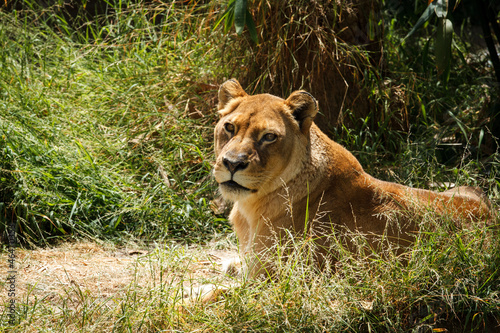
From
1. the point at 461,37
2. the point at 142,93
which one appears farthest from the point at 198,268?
the point at 461,37

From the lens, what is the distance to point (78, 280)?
4168 millimetres

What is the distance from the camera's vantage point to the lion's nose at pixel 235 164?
11.9 ft

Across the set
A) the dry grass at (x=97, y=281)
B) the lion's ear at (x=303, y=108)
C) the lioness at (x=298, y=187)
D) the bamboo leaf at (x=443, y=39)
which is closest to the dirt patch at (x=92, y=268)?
the dry grass at (x=97, y=281)

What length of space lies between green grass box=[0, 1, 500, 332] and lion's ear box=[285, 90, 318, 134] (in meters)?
0.85

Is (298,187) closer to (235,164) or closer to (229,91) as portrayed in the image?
(235,164)

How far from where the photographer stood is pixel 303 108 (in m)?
3.91

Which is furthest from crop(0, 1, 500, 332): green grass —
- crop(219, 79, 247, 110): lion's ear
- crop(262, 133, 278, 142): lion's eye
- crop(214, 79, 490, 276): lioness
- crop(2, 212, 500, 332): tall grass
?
crop(219, 79, 247, 110): lion's ear

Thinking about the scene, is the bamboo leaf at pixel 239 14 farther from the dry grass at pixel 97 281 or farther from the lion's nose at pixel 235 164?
the dry grass at pixel 97 281

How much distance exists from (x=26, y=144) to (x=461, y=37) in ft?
Result: 17.7

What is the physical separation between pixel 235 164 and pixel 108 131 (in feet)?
9.75

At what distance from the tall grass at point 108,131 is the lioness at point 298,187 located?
1.53 metres

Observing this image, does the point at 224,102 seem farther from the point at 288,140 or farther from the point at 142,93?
the point at 142,93

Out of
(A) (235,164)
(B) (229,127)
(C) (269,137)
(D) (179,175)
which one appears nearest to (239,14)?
(B) (229,127)

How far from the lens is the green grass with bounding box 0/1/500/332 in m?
3.22
